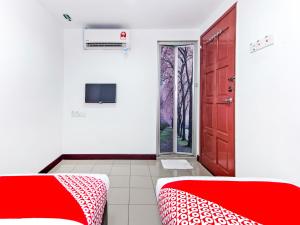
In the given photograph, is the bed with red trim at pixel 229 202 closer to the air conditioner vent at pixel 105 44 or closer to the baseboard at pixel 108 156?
the baseboard at pixel 108 156

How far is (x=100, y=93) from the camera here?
449 cm

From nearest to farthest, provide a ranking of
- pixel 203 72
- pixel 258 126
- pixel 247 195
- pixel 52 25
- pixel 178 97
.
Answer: pixel 247 195, pixel 258 126, pixel 52 25, pixel 203 72, pixel 178 97

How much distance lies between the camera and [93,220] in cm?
123

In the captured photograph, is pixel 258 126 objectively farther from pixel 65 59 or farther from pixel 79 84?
pixel 65 59

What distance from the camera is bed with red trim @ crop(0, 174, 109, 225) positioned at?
108cm

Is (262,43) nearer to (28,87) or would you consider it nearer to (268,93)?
(268,93)

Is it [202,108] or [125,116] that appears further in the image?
[125,116]

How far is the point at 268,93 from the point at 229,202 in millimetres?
1286

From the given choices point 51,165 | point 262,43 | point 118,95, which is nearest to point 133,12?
point 118,95

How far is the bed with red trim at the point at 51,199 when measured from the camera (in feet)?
3.53

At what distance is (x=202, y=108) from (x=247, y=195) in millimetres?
3028

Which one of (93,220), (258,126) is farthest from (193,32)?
(93,220)

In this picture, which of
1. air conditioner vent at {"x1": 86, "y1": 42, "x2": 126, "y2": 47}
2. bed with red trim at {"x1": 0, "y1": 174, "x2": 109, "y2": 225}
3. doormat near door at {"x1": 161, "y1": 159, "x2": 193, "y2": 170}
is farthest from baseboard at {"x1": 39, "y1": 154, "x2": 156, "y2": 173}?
bed with red trim at {"x1": 0, "y1": 174, "x2": 109, "y2": 225}

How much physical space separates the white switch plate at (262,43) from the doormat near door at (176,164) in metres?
2.32
